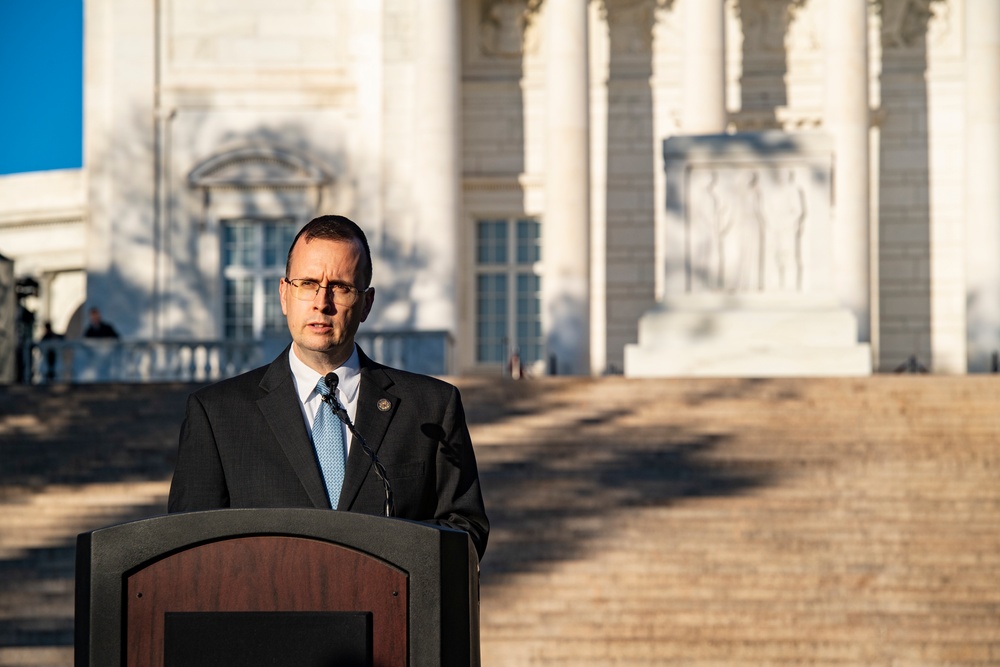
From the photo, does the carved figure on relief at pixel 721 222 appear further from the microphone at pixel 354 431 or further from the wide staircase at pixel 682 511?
the microphone at pixel 354 431


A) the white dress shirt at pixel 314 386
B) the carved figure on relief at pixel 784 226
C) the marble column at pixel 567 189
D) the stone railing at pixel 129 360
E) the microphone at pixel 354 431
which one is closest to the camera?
the microphone at pixel 354 431

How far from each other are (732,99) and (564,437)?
18.8m

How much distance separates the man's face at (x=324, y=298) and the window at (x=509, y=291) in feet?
93.8

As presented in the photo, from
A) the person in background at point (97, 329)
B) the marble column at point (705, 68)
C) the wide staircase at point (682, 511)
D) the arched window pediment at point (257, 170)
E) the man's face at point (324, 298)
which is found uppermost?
the marble column at point (705, 68)

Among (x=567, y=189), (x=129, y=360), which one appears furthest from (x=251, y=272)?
(x=567, y=189)

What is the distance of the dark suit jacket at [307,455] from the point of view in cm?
360

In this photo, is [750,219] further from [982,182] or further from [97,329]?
[97,329]

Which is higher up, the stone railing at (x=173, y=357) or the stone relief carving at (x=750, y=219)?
the stone relief carving at (x=750, y=219)

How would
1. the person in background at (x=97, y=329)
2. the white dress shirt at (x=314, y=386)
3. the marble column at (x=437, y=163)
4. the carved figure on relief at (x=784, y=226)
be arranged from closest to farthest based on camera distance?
the white dress shirt at (x=314, y=386) → the carved figure on relief at (x=784, y=226) → the person in background at (x=97, y=329) → the marble column at (x=437, y=163)

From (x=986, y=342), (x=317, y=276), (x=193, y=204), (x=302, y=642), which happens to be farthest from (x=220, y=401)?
(x=193, y=204)

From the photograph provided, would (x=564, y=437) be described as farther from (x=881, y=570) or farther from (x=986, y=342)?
(x=986, y=342)

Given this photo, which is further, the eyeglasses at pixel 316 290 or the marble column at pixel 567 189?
the marble column at pixel 567 189

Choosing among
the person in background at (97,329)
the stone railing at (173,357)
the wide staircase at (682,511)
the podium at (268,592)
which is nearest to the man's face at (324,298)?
the podium at (268,592)

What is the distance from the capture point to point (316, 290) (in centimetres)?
359
